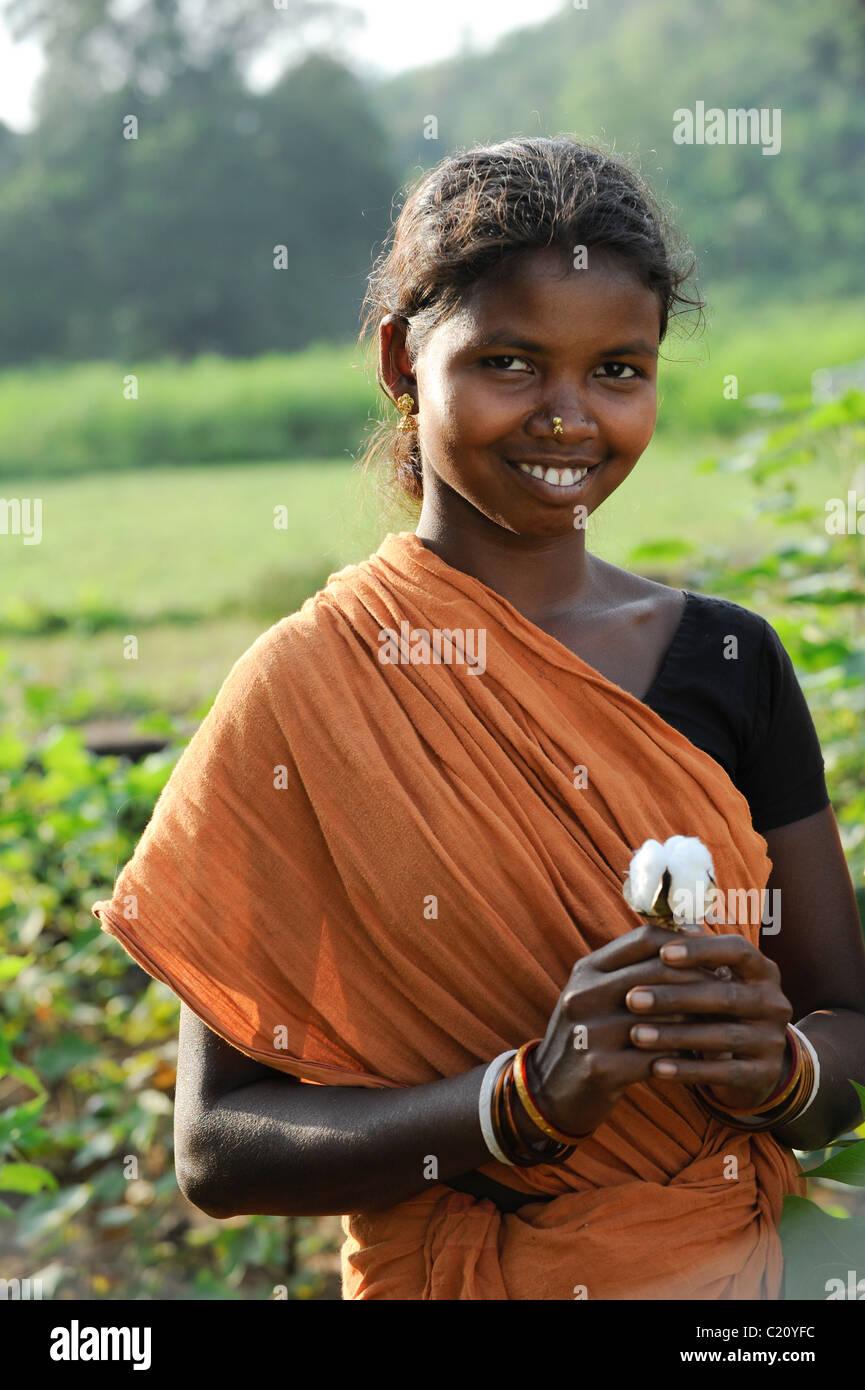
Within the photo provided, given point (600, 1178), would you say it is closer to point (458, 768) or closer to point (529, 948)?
point (529, 948)

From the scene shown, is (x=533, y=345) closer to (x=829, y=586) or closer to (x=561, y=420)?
(x=561, y=420)

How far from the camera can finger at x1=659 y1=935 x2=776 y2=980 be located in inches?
51.1

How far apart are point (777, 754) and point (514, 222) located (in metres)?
0.74

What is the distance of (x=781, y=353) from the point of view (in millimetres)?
15219

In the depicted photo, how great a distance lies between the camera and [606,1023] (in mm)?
1315

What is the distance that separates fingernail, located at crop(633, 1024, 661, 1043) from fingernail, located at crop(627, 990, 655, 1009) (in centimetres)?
3

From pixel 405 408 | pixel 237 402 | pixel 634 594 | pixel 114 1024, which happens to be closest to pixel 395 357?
pixel 405 408

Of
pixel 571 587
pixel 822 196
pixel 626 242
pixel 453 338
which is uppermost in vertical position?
pixel 822 196

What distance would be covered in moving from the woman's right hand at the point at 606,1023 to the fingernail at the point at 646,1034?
0.4 inches

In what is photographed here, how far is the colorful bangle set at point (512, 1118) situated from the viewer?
1.37m

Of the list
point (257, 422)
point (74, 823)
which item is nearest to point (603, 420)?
point (74, 823)

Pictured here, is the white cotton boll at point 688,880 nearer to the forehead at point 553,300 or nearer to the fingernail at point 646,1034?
the fingernail at point 646,1034

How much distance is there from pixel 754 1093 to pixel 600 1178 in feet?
0.69

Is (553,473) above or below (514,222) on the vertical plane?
below
